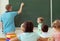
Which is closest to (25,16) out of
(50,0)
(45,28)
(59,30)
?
(50,0)

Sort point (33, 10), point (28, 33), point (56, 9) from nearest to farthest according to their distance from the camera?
point (28, 33)
point (56, 9)
point (33, 10)

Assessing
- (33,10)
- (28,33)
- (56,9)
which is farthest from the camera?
(33,10)

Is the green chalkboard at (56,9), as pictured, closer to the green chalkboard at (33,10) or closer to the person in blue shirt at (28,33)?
the green chalkboard at (33,10)

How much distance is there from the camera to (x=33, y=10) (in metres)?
6.70

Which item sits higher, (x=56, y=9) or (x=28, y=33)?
(x=56, y=9)

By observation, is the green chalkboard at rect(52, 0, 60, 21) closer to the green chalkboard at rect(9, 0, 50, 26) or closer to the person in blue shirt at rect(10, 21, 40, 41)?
the green chalkboard at rect(9, 0, 50, 26)

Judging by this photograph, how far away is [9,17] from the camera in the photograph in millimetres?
5566

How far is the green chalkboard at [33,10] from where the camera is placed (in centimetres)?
662

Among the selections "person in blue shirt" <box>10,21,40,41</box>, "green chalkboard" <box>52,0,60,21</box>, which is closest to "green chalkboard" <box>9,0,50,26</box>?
"green chalkboard" <box>52,0,60,21</box>

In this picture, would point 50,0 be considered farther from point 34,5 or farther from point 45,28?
point 45,28

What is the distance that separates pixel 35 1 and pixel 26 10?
1.16 feet

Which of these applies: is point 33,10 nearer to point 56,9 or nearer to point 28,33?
point 56,9

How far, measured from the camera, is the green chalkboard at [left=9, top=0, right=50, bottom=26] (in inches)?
261

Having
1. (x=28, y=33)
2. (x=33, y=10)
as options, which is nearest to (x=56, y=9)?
(x=33, y=10)
